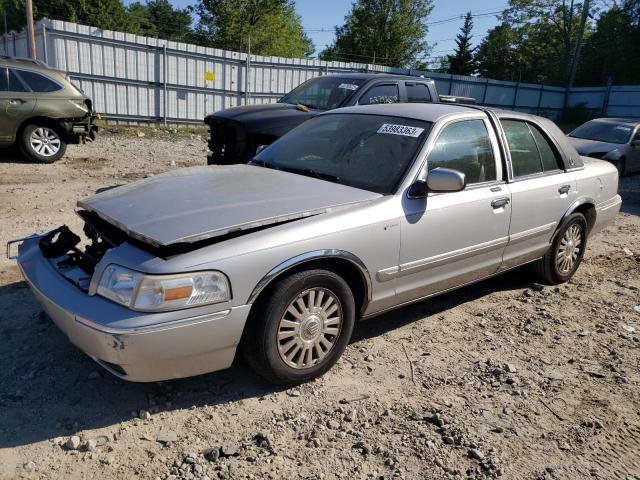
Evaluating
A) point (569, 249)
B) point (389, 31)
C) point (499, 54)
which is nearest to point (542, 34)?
point (499, 54)

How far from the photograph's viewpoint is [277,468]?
2.62m

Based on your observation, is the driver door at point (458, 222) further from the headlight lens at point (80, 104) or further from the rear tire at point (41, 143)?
the rear tire at point (41, 143)

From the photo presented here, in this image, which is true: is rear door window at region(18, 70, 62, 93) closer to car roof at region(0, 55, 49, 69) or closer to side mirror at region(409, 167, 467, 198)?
car roof at region(0, 55, 49, 69)

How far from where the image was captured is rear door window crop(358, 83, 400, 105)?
8.22m

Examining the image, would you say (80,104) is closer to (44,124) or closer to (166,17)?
(44,124)

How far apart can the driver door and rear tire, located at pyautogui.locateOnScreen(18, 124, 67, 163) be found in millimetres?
8246

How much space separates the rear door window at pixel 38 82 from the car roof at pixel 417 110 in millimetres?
7111

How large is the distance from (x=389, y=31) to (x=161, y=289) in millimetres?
48690

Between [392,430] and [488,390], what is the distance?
0.82 m

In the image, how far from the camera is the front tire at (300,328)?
118 inches

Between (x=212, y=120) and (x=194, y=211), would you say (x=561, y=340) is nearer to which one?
(x=194, y=211)

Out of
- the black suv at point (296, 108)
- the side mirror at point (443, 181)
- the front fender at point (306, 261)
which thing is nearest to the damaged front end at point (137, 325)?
the front fender at point (306, 261)

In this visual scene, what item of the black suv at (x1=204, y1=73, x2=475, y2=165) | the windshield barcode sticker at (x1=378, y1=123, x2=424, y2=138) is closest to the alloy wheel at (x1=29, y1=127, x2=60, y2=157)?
the black suv at (x1=204, y1=73, x2=475, y2=165)

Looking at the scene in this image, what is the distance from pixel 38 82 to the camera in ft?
31.3
